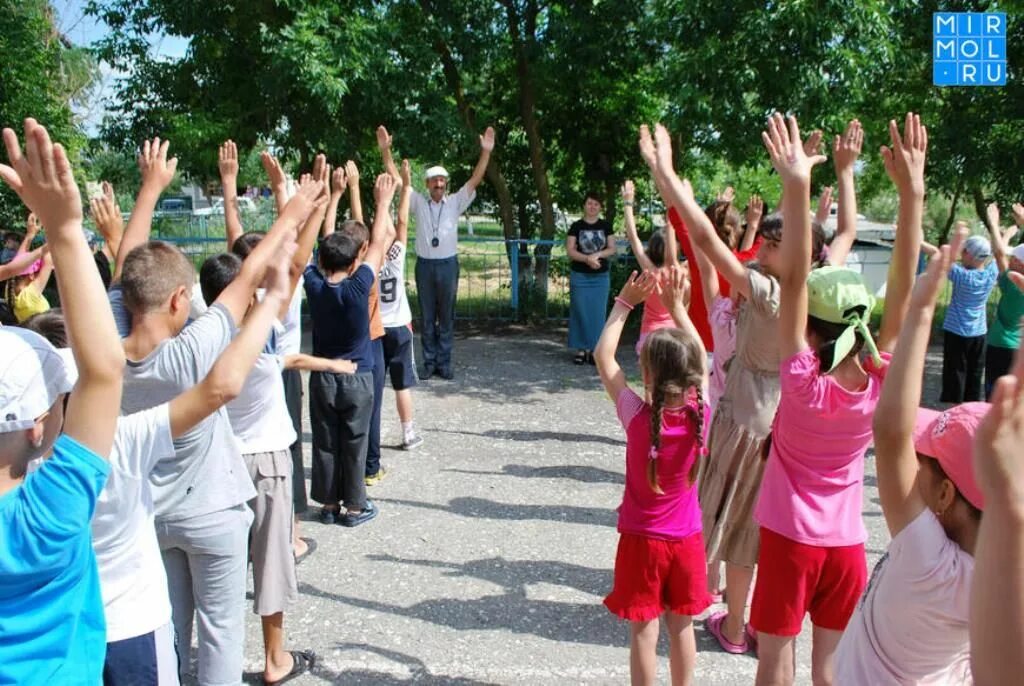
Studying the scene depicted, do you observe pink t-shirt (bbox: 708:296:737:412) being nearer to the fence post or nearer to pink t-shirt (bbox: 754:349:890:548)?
pink t-shirt (bbox: 754:349:890:548)

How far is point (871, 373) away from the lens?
289cm

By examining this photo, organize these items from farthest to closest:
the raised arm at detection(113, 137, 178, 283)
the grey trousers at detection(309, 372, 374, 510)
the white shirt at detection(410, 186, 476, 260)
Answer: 1. the white shirt at detection(410, 186, 476, 260)
2. the grey trousers at detection(309, 372, 374, 510)
3. the raised arm at detection(113, 137, 178, 283)

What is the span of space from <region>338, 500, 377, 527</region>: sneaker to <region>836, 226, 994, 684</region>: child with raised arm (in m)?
3.74

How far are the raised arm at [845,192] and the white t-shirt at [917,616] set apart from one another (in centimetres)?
216

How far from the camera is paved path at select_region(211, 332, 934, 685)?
3.86 m

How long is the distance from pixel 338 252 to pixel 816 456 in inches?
110

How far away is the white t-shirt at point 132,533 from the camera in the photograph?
88.7 inches

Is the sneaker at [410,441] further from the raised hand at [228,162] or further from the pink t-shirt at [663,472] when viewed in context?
the pink t-shirt at [663,472]

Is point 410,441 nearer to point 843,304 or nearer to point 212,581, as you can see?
point 212,581

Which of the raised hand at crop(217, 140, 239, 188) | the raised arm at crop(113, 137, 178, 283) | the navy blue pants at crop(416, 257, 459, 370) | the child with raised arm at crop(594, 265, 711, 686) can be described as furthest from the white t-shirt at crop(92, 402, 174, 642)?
the navy blue pants at crop(416, 257, 459, 370)

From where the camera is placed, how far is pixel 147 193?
11.0ft

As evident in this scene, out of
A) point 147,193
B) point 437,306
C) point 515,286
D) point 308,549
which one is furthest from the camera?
point 515,286

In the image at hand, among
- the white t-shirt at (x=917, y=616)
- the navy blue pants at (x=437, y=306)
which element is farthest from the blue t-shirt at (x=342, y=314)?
the navy blue pants at (x=437, y=306)

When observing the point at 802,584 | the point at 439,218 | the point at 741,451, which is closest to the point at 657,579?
the point at 802,584
